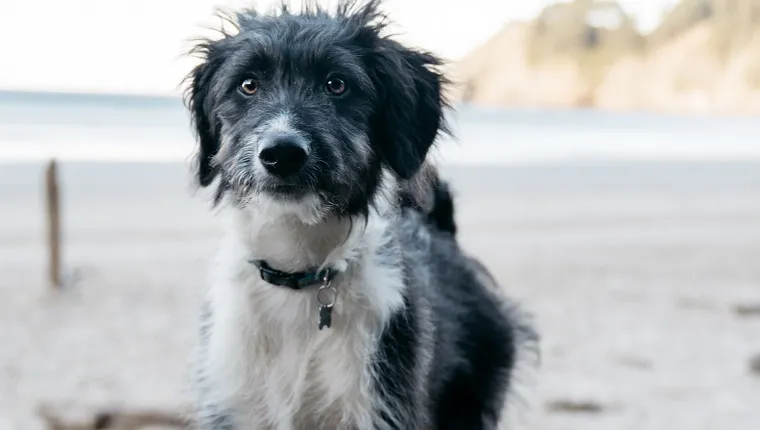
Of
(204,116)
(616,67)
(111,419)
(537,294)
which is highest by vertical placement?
(204,116)

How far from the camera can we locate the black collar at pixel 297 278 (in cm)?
319

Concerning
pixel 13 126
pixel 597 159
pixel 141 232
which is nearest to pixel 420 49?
pixel 141 232

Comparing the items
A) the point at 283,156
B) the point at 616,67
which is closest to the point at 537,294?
the point at 283,156

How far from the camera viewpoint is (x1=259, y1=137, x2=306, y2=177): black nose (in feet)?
9.38

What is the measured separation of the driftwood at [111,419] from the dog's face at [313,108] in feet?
5.65

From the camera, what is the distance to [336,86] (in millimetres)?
3197

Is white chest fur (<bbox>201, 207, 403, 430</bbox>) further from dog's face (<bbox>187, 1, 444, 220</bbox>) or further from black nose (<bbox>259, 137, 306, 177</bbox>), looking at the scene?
black nose (<bbox>259, 137, 306, 177</bbox>)

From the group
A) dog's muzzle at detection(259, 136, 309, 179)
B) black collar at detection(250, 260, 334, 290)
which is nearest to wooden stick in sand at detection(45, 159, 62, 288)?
black collar at detection(250, 260, 334, 290)

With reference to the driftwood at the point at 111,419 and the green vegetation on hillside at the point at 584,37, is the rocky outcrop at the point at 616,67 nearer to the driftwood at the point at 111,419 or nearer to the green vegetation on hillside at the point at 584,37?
the green vegetation on hillside at the point at 584,37

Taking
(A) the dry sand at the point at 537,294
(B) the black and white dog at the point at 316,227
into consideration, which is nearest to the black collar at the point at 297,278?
(B) the black and white dog at the point at 316,227

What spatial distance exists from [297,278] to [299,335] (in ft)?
0.63

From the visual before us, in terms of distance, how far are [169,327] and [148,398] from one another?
1.72m

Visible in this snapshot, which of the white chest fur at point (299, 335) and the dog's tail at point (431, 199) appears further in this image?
the dog's tail at point (431, 199)

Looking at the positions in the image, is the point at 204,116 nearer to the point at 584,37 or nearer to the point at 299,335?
the point at 299,335
